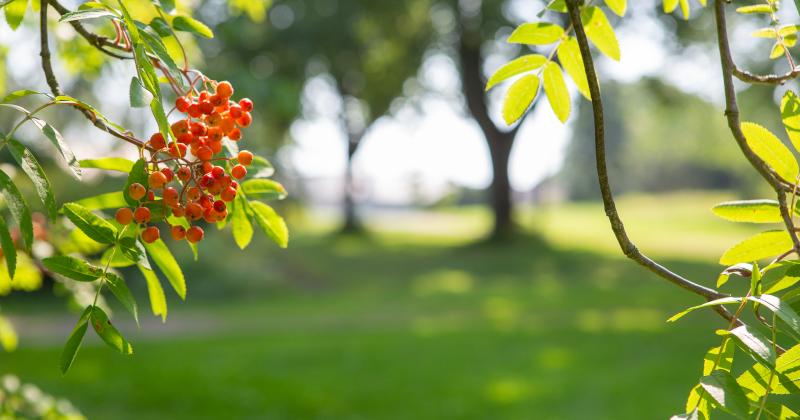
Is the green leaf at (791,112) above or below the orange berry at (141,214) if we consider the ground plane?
above

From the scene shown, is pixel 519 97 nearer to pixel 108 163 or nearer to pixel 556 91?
pixel 556 91

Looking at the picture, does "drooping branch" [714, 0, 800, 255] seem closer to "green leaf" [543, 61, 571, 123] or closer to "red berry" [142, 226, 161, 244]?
"green leaf" [543, 61, 571, 123]

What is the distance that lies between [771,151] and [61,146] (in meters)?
0.84

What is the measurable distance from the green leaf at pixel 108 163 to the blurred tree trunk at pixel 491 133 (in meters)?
19.5

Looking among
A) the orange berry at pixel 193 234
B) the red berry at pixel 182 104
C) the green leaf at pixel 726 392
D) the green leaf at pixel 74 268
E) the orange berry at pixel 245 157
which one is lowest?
the green leaf at pixel 726 392

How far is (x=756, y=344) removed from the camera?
70cm

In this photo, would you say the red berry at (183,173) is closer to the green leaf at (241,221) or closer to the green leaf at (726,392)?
the green leaf at (241,221)

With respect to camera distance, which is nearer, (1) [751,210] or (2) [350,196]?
(1) [751,210]

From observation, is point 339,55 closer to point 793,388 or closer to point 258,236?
point 258,236

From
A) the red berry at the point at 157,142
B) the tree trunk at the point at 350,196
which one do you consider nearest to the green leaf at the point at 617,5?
the red berry at the point at 157,142

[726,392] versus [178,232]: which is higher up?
[178,232]

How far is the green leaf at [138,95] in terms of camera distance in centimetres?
85

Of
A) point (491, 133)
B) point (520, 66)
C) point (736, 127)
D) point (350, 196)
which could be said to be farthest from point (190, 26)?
point (350, 196)

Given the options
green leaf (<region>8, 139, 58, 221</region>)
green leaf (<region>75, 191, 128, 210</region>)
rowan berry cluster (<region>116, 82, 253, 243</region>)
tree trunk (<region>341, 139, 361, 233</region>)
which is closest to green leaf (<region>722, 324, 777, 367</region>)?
rowan berry cluster (<region>116, 82, 253, 243</region>)
